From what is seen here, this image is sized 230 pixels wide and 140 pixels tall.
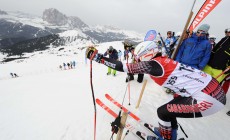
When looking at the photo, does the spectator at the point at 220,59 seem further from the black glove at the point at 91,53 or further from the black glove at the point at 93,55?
the black glove at the point at 91,53

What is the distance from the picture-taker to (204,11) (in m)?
6.08

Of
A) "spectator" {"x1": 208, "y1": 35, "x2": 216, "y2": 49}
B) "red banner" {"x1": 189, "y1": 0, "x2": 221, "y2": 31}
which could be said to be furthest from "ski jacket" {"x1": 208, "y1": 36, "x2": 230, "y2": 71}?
"spectator" {"x1": 208, "y1": 35, "x2": 216, "y2": 49}

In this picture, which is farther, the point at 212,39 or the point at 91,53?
the point at 212,39

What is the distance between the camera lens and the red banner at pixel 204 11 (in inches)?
229

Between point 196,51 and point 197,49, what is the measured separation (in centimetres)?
8

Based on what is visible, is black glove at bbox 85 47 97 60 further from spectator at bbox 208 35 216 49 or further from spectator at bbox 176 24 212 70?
spectator at bbox 208 35 216 49

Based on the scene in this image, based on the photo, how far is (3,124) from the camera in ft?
20.1

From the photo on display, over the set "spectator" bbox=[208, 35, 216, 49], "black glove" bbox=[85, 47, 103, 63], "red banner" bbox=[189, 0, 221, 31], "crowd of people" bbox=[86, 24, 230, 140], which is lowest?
"crowd of people" bbox=[86, 24, 230, 140]

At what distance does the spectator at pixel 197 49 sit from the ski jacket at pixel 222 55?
1.11 feet

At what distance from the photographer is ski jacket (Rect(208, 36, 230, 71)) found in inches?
218

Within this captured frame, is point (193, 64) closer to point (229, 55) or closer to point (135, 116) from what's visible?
point (229, 55)

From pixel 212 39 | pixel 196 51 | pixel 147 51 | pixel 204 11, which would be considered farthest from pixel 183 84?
pixel 212 39

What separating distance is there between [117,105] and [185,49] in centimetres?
359

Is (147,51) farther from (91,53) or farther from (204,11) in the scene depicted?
(204,11)
